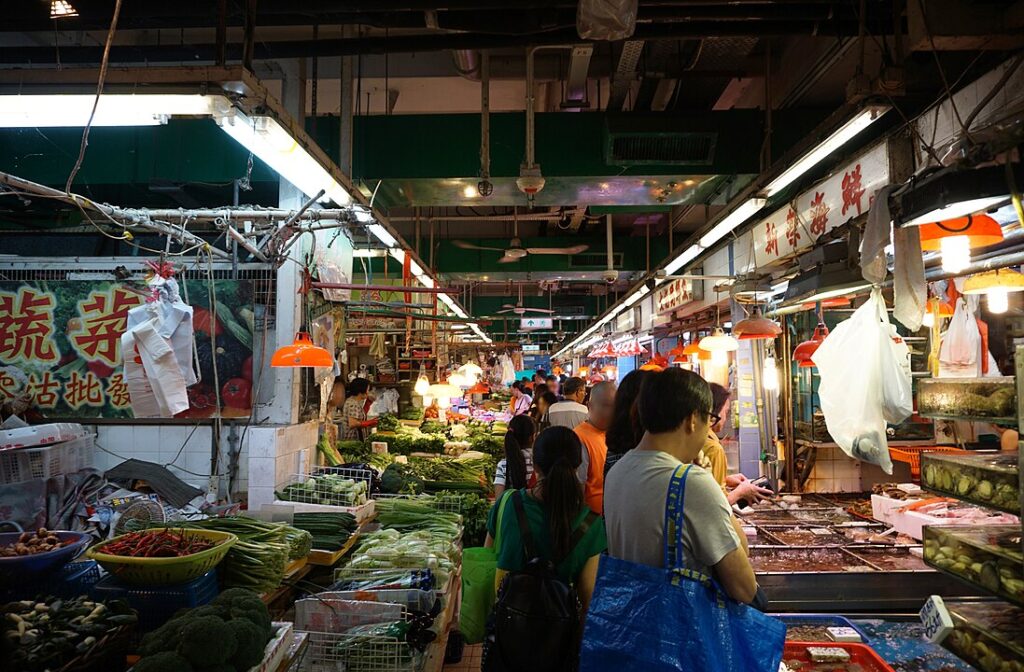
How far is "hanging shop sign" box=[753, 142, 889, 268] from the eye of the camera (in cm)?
511

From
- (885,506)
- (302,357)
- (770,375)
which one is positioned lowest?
(885,506)

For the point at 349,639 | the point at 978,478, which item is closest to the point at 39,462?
the point at 349,639

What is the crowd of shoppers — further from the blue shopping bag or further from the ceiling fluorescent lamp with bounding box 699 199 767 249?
the ceiling fluorescent lamp with bounding box 699 199 767 249

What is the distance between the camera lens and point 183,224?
17.5 feet

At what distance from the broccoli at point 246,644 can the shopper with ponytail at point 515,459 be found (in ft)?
6.91

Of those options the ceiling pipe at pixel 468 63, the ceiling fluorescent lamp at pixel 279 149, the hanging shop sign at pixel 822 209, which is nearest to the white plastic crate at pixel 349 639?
the ceiling fluorescent lamp at pixel 279 149

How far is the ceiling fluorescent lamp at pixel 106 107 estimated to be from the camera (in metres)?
3.00

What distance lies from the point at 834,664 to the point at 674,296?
9.08m

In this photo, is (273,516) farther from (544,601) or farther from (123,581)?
(544,601)

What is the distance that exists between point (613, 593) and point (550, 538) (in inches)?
30.0

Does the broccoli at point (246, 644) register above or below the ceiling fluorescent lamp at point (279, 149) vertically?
below

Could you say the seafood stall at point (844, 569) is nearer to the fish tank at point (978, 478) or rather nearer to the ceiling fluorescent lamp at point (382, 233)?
the fish tank at point (978, 478)

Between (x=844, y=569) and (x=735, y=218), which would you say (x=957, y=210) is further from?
(x=844, y=569)

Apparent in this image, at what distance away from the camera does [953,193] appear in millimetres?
2719
